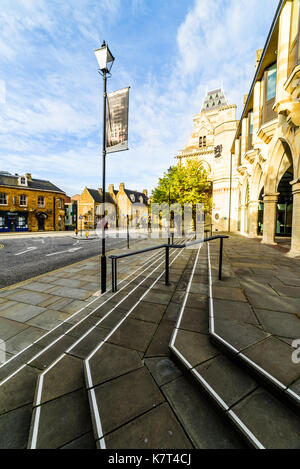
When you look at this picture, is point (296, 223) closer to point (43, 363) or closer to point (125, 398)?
point (125, 398)

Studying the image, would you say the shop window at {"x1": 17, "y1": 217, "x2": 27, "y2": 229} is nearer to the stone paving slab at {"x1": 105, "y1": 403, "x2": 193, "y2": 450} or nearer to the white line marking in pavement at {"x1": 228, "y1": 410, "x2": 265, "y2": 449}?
the stone paving slab at {"x1": 105, "y1": 403, "x2": 193, "y2": 450}

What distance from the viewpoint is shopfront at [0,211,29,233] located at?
29062 mm

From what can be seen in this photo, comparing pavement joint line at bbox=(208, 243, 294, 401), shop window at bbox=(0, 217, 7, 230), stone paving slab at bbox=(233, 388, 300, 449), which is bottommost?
stone paving slab at bbox=(233, 388, 300, 449)

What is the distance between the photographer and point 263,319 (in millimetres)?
2547

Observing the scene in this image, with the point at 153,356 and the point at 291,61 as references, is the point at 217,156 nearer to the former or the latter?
the point at 291,61

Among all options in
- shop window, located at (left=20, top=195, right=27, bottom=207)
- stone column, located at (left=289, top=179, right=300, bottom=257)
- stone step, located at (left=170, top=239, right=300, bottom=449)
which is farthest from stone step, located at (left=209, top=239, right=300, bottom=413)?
shop window, located at (left=20, top=195, right=27, bottom=207)

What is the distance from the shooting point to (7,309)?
13.1 feet

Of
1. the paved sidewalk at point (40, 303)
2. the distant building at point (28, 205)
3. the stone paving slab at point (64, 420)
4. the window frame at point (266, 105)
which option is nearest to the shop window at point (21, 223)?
the distant building at point (28, 205)

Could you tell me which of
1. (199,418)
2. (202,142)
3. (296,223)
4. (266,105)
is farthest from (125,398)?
(202,142)

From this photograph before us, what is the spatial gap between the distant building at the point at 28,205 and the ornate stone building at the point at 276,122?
31858 millimetres

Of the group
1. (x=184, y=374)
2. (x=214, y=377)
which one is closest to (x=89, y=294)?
(x=184, y=374)

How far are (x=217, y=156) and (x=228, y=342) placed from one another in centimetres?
2609

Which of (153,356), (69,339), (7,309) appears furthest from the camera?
(7,309)

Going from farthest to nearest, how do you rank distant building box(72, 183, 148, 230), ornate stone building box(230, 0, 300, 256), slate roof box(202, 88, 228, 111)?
1. slate roof box(202, 88, 228, 111)
2. distant building box(72, 183, 148, 230)
3. ornate stone building box(230, 0, 300, 256)
